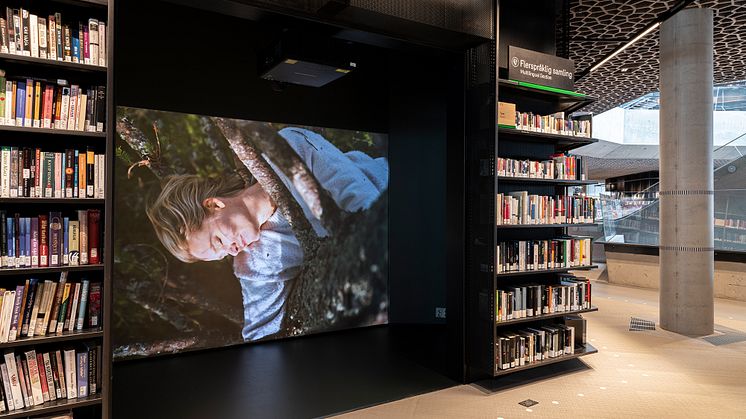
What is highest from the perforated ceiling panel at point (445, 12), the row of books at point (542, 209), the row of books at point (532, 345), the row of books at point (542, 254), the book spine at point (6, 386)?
the perforated ceiling panel at point (445, 12)

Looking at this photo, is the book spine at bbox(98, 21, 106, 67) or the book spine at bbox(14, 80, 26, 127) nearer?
the book spine at bbox(14, 80, 26, 127)

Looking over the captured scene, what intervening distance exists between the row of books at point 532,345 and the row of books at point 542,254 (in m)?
0.61

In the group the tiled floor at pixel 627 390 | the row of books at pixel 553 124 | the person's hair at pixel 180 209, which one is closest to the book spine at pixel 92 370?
the tiled floor at pixel 627 390

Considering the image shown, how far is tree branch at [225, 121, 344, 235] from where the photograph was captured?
17.6ft

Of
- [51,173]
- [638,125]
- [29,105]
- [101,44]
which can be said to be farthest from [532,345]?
[638,125]

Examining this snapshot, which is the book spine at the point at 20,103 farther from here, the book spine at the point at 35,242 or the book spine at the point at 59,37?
the book spine at the point at 35,242

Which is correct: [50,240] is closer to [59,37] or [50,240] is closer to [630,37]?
[59,37]

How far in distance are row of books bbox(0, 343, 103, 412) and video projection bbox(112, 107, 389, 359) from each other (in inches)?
88.0

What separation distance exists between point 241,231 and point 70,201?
282 centimetres

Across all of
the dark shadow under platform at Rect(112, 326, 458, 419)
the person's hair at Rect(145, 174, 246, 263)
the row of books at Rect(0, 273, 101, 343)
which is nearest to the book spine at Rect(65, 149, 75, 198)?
the row of books at Rect(0, 273, 101, 343)

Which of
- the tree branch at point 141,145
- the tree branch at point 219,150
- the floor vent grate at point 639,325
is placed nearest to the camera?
the tree branch at point 141,145

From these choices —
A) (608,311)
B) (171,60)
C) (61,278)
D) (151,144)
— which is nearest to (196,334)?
(151,144)

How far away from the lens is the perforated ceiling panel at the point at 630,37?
5941 mm

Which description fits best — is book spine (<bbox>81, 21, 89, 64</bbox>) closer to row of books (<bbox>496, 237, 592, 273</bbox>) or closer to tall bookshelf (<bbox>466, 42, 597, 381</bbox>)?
tall bookshelf (<bbox>466, 42, 597, 381</bbox>)
